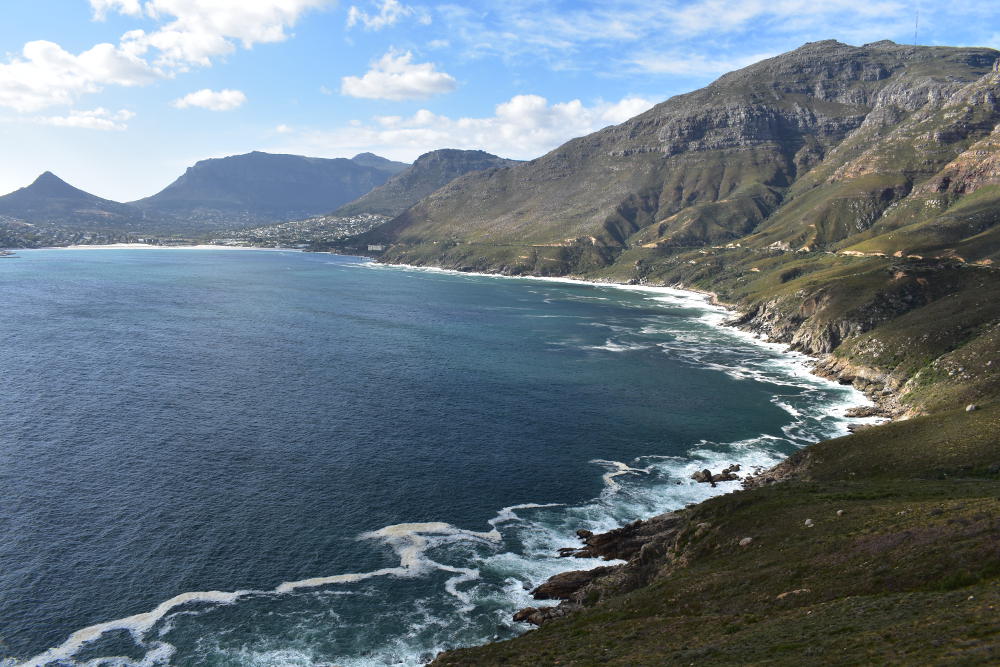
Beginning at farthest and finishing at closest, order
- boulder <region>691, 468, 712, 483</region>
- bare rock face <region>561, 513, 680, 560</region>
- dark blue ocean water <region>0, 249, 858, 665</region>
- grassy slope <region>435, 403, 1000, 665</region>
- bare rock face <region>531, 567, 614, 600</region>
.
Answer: boulder <region>691, 468, 712, 483</region>
bare rock face <region>561, 513, 680, 560</region>
bare rock face <region>531, 567, 614, 600</region>
dark blue ocean water <region>0, 249, 858, 665</region>
grassy slope <region>435, 403, 1000, 665</region>

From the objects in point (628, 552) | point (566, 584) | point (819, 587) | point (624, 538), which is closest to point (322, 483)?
point (566, 584)

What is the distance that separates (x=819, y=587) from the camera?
57000mm

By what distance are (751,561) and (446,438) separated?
204ft

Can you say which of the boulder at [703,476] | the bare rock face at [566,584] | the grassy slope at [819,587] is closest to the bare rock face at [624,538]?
the grassy slope at [819,587]

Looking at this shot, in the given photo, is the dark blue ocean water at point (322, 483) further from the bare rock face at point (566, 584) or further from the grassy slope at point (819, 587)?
the grassy slope at point (819, 587)

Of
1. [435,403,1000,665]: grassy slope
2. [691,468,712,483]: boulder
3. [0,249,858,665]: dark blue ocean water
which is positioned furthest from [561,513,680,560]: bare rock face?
[691,468,712,483]: boulder

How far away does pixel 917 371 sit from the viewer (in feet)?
464

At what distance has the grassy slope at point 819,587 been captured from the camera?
4366 cm

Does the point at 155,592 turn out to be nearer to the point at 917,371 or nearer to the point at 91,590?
the point at 91,590

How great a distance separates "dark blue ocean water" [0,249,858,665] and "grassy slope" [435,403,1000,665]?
492 inches

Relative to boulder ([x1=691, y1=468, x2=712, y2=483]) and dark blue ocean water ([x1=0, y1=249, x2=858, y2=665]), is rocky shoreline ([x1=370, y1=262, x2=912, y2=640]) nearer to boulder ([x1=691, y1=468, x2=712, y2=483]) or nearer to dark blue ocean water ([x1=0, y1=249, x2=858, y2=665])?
boulder ([x1=691, y1=468, x2=712, y2=483])

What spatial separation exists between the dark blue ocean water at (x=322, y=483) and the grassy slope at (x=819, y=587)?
12488 millimetres

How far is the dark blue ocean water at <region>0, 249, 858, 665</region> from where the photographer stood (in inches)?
2571

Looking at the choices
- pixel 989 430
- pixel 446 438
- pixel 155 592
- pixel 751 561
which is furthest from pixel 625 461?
pixel 155 592
